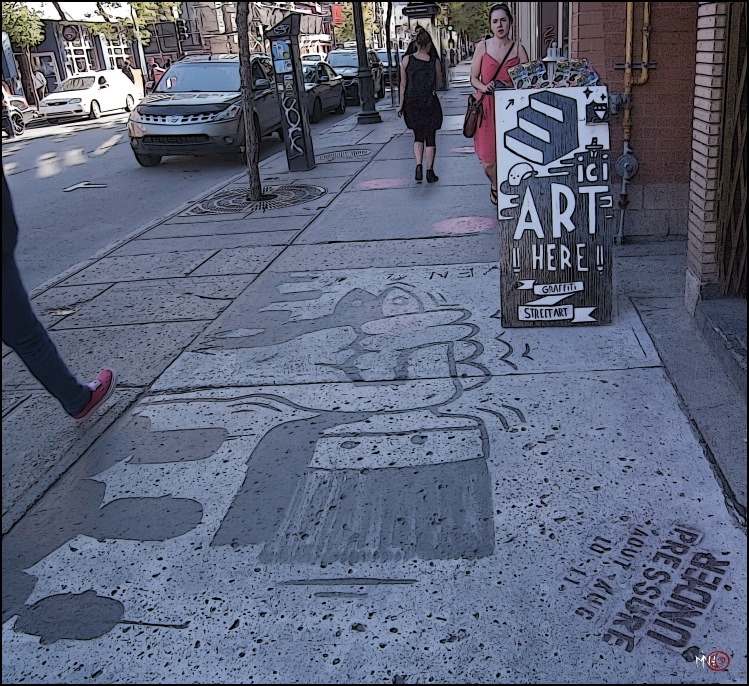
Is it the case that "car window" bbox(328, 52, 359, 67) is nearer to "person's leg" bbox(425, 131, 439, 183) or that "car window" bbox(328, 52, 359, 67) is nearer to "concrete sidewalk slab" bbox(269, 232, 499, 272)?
"person's leg" bbox(425, 131, 439, 183)

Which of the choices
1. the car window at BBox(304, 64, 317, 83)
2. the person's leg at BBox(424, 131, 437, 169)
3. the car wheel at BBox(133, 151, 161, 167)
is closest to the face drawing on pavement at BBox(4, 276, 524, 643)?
the person's leg at BBox(424, 131, 437, 169)

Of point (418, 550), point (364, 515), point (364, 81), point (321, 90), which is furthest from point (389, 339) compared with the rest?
point (321, 90)

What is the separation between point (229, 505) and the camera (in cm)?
313

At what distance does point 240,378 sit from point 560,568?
228 centimetres

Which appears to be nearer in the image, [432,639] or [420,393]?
[432,639]

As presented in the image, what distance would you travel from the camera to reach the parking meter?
35.0 ft

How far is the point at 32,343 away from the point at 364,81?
14590 mm

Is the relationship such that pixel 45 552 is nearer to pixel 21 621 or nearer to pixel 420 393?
pixel 21 621

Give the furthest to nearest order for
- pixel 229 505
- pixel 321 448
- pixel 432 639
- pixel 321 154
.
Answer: pixel 321 154, pixel 321 448, pixel 229 505, pixel 432 639

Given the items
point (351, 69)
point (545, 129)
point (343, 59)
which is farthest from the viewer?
point (343, 59)

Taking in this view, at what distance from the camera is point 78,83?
92.1 feet

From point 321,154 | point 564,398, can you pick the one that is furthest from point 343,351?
point 321,154

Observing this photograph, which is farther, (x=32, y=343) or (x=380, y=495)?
(x=32, y=343)

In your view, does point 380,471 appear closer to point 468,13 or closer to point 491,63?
point 491,63
